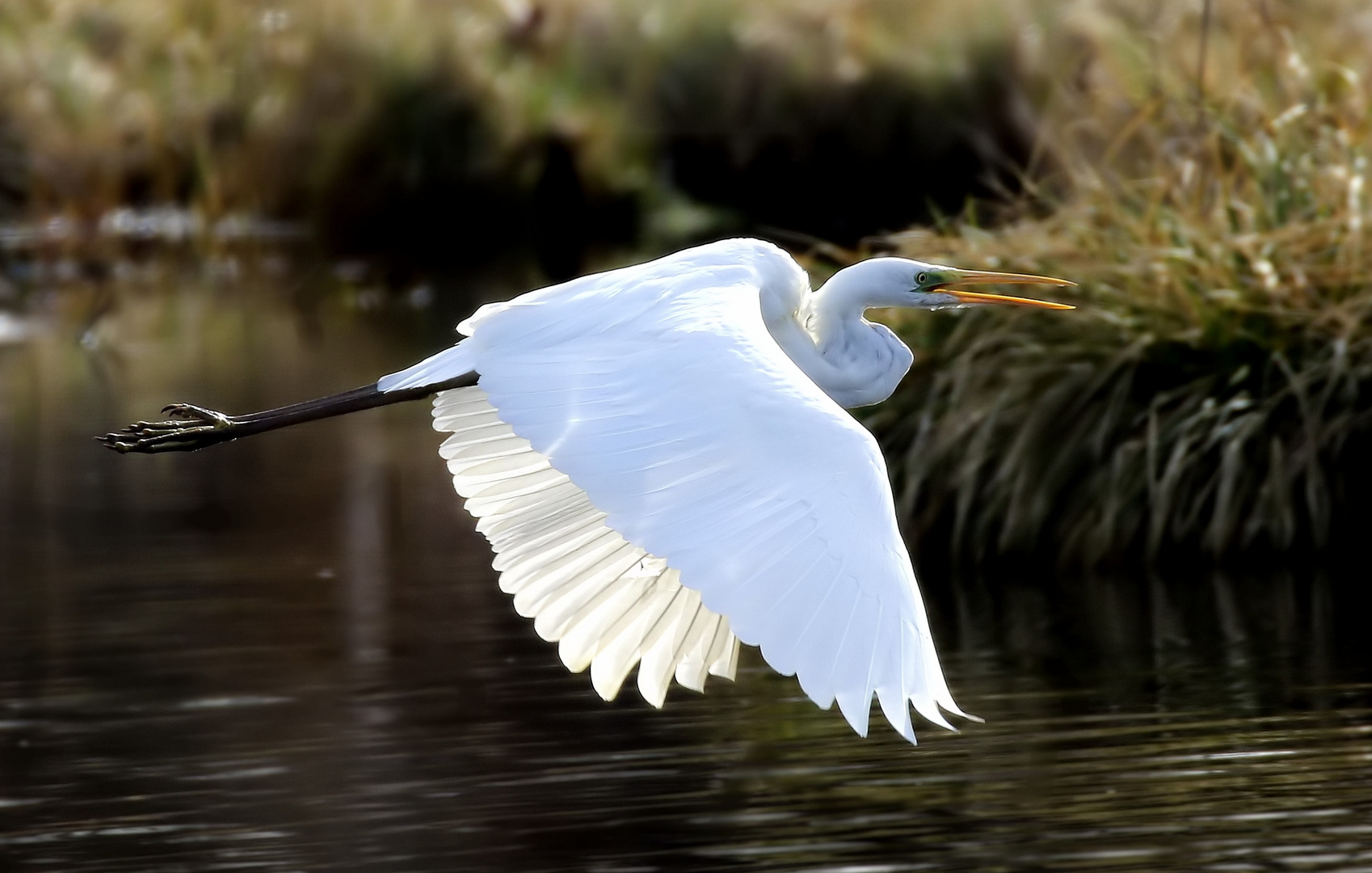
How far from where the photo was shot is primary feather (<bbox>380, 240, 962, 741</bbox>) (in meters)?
3.63

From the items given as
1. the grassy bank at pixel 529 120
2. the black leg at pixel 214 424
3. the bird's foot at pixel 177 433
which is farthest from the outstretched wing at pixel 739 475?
the grassy bank at pixel 529 120

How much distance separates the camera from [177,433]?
6191 mm

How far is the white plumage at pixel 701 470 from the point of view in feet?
11.9

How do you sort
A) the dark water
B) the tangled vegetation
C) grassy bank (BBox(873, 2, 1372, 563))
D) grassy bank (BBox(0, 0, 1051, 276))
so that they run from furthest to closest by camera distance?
1. grassy bank (BBox(0, 0, 1051, 276))
2. the tangled vegetation
3. grassy bank (BBox(873, 2, 1372, 563))
4. the dark water

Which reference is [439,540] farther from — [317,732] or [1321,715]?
[1321,715]

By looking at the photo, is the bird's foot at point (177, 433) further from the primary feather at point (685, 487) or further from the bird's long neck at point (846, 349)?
the bird's long neck at point (846, 349)

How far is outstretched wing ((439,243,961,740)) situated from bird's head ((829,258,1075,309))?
2.76 feet

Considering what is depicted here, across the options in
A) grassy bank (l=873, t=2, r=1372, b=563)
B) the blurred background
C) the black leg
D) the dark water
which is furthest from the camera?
grassy bank (l=873, t=2, r=1372, b=563)

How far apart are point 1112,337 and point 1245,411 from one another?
1.61 feet

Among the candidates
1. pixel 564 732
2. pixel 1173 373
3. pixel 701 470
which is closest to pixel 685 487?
pixel 701 470

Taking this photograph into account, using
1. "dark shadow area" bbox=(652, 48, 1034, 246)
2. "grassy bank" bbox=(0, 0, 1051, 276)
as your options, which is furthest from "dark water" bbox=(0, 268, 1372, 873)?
"grassy bank" bbox=(0, 0, 1051, 276)

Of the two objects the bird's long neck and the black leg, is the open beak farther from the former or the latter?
the black leg

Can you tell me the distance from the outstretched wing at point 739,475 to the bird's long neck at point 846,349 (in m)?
0.76

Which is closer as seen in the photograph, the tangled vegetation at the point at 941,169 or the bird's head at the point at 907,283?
the bird's head at the point at 907,283
